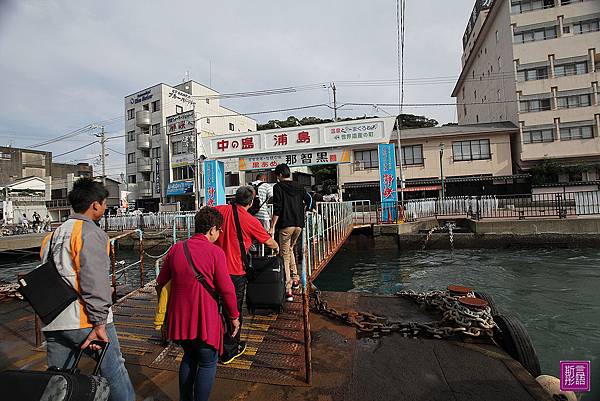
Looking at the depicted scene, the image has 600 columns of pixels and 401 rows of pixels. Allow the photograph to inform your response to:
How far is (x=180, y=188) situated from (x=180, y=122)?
24.5ft

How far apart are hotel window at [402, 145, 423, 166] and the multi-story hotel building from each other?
8409 mm

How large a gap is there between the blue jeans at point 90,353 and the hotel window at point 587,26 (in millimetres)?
40612

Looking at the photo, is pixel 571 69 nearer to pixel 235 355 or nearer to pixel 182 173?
pixel 235 355

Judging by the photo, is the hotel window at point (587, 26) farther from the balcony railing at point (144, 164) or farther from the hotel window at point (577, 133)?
the balcony railing at point (144, 164)

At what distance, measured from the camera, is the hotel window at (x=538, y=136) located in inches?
1125

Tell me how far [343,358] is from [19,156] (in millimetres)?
62847

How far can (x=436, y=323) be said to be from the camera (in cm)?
420

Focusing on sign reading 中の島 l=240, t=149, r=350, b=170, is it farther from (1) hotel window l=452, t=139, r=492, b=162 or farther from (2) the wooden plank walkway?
(1) hotel window l=452, t=139, r=492, b=162

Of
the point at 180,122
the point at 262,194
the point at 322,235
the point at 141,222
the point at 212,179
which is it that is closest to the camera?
A: the point at 262,194

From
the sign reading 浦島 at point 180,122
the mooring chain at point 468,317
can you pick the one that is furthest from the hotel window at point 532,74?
the mooring chain at point 468,317

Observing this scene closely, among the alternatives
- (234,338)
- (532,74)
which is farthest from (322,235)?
(532,74)

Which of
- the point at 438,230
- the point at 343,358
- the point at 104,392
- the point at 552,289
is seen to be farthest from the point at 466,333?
the point at 438,230

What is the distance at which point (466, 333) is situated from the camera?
375 centimetres

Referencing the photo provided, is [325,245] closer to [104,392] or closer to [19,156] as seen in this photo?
[104,392]
